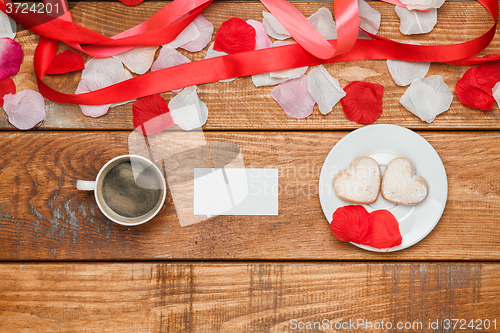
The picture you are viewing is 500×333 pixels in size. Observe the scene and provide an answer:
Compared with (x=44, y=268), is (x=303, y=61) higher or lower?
higher

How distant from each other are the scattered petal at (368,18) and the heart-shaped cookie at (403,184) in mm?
228

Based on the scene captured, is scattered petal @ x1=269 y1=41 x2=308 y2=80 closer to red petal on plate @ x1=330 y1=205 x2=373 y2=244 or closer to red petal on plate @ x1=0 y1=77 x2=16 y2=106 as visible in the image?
red petal on plate @ x1=330 y1=205 x2=373 y2=244

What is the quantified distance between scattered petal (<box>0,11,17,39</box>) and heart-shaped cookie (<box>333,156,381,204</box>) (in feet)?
1.94

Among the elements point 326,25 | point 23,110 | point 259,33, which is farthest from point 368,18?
point 23,110

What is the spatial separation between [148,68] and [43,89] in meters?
0.17

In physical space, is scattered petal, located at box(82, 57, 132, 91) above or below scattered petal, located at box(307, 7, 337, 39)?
below

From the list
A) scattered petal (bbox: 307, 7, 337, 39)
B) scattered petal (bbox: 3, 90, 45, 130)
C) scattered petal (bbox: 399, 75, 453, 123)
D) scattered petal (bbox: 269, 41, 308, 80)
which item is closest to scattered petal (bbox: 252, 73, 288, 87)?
scattered petal (bbox: 269, 41, 308, 80)

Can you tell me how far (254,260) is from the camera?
20.1 inches

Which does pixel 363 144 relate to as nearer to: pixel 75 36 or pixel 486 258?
pixel 486 258

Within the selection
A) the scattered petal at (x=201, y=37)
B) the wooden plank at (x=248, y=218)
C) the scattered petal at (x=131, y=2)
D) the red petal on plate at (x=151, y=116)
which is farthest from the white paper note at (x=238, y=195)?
the scattered petal at (x=131, y=2)

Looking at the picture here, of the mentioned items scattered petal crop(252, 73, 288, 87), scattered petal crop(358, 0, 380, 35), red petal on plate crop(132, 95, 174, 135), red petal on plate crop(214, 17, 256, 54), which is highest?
scattered petal crop(358, 0, 380, 35)

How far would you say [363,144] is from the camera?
19.3 inches

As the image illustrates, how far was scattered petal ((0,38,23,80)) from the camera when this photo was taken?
51 cm

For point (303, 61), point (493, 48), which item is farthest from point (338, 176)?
point (493, 48)
